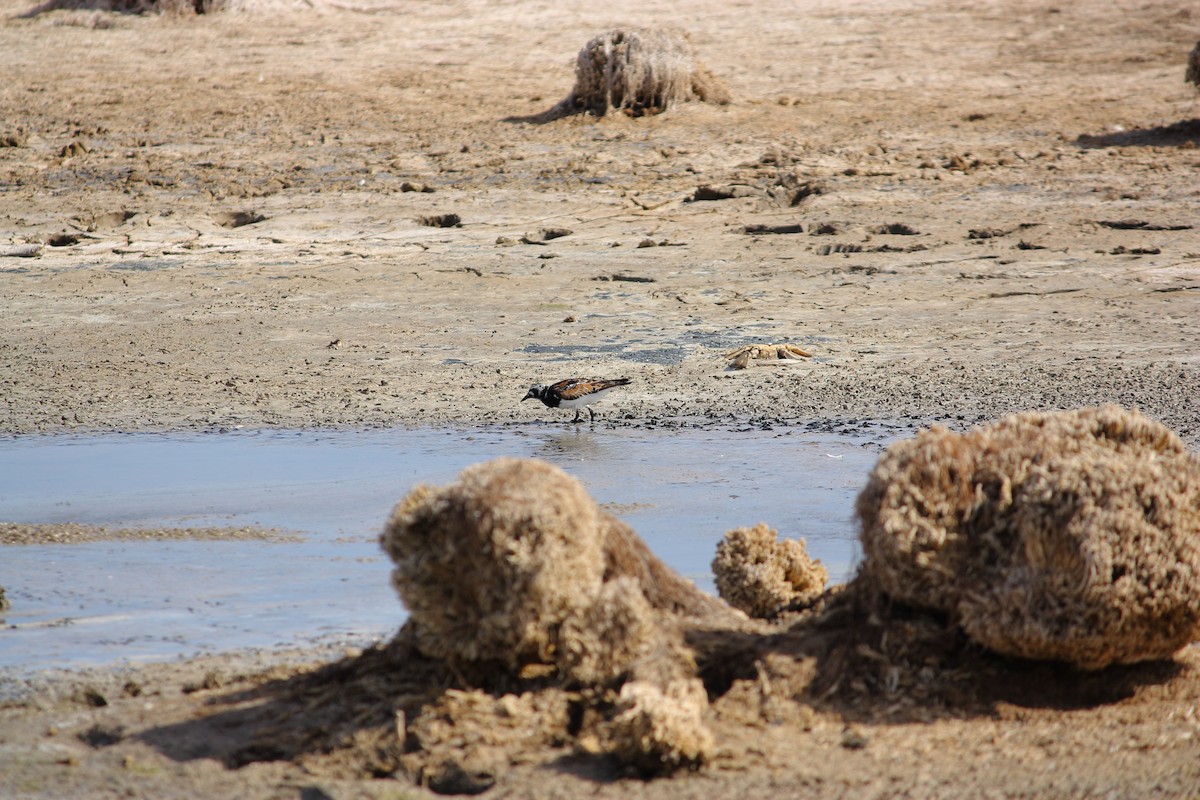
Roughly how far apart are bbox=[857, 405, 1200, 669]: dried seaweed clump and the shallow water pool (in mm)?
985

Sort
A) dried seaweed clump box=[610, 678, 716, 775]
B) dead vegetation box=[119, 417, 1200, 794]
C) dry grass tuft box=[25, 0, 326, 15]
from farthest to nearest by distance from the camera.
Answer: dry grass tuft box=[25, 0, 326, 15] → dead vegetation box=[119, 417, 1200, 794] → dried seaweed clump box=[610, 678, 716, 775]

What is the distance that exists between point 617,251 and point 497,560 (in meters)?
8.38

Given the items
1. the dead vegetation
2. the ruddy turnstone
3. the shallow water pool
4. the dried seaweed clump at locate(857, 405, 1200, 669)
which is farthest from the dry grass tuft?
the dried seaweed clump at locate(857, 405, 1200, 669)

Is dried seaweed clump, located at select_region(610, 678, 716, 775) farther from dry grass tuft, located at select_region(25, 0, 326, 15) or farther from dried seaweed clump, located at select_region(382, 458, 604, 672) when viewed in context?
dry grass tuft, located at select_region(25, 0, 326, 15)

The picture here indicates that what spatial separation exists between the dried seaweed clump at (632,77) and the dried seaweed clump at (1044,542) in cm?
1212

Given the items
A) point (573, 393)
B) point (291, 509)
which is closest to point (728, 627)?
point (291, 509)

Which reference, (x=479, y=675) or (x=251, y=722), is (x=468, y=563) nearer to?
(x=479, y=675)

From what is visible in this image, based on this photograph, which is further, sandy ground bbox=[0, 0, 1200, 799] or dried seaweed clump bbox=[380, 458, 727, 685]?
sandy ground bbox=[0, 0, 1200, 799]

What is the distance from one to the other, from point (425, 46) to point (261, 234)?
23.9ft

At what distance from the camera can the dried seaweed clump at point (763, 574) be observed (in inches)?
176

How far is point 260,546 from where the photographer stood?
5855 mm

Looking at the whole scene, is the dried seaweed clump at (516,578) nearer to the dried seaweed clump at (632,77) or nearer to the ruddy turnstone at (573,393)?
the ruddy turnstone at (573,393)

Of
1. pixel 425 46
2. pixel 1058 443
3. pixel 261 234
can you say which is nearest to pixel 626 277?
pixel 261 234

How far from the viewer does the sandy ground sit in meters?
3.75
